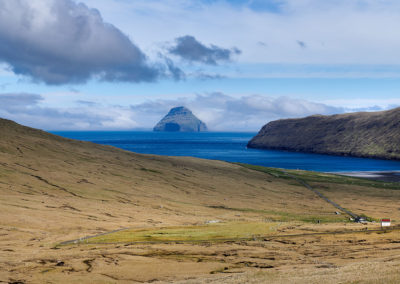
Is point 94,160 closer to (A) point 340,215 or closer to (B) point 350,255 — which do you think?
(A) point 340,215

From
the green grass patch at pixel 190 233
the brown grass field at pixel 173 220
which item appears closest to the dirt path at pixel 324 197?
the brown grass field at pixel 173 220

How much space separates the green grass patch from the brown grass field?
0.20 meters

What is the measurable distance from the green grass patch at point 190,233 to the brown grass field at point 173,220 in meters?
0.20

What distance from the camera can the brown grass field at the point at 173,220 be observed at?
49.8 m

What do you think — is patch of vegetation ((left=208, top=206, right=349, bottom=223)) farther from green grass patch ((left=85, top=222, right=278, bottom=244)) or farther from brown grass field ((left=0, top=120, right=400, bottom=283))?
green grass patch ((left=85, top=222, right=278, bottom=244))

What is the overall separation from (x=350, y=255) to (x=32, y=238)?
54462 millimetres

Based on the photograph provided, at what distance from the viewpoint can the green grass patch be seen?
70.1m

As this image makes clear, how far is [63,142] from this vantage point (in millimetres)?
184750

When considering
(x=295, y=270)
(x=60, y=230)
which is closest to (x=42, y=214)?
(x=60, y=230)

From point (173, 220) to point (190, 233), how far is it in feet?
68.6

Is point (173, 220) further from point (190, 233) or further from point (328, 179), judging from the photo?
point (328, 179)

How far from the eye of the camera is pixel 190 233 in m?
74.5

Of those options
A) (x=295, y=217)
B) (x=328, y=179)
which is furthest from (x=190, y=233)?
(x=328, y=179)

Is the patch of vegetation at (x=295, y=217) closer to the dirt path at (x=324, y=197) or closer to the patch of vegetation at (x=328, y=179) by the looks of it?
the dirt path at (x=324, y=197)
